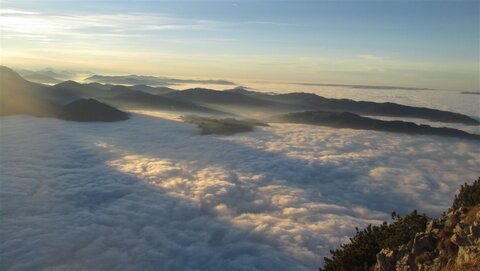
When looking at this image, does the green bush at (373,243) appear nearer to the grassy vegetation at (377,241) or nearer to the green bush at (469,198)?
the grassy vegetation at (377,241)

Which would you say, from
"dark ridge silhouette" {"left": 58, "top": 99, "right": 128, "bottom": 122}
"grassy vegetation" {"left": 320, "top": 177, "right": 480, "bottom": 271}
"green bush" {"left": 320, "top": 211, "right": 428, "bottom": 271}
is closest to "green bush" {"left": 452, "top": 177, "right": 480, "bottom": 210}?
"grassy vegetation" {"left": 320, "top": 177, "right": 480, "bottom": 271}

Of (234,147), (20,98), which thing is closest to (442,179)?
(234,147)

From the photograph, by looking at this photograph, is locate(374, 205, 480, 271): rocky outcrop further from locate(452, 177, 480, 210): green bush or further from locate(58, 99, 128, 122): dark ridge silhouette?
locate(58, 99, 128, 122): dark ridge silhouette

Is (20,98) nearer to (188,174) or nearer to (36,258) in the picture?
(188,174)

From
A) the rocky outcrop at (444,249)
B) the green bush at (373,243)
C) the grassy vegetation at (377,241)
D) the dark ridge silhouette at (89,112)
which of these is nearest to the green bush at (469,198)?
the grassy vegetation at (377,241)

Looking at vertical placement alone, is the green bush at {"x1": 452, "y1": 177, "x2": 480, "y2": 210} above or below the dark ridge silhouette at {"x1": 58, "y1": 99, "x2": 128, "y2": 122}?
above
